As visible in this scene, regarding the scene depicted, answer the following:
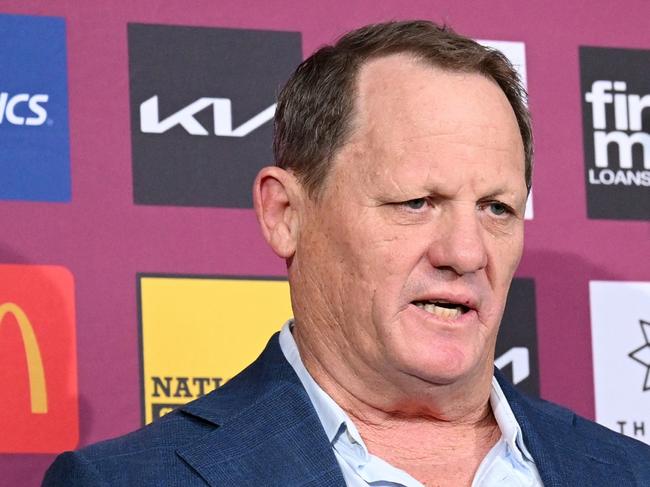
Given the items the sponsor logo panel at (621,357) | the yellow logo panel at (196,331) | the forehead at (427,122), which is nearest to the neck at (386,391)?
the forehead at (427,122)

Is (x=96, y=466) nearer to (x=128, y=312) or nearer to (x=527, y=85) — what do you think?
(x=128, y=312)

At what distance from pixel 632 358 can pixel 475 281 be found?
837mm

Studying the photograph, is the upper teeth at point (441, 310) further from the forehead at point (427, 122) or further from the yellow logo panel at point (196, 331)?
the yellow logo panel at point (196, 331)

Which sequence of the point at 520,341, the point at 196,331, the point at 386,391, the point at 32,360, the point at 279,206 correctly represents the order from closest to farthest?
the point at 386,391
the point at 279,206
the point at 32,360
the point at 196,331
the point at 520,341

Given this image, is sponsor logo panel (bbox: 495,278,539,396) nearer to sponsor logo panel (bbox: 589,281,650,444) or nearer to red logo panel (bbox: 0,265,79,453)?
sponsor logo panel (bbox: 589,281,650,444)

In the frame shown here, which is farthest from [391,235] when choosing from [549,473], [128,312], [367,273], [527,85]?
[527,85]

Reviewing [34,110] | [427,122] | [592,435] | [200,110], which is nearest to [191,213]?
[200,110]

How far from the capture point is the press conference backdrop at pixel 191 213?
244cm

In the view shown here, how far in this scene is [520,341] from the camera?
2.74 meters

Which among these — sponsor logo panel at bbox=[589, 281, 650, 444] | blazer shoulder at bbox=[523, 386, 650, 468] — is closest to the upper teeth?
blazer shoulder at bbox=[523, 386, 650, 468]

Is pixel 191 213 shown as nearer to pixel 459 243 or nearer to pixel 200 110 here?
pixel 200 110

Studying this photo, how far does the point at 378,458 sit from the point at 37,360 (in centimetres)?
61

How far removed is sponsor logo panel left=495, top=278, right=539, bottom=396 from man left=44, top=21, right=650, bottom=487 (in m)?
0.48

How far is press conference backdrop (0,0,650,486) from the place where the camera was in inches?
96.0
